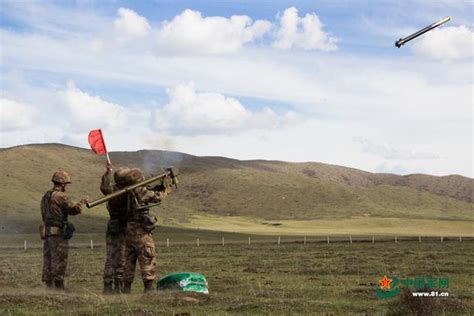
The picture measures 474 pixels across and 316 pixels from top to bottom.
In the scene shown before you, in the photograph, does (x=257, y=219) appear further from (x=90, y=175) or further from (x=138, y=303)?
(x=138, y=303)

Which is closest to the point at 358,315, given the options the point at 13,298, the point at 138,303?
the point at 138,303

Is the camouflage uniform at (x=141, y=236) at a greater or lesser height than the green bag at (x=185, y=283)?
greater

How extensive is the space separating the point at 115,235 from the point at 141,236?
1.22 meters

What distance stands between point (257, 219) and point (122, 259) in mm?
150703

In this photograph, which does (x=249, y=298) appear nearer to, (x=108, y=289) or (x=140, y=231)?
(x=140, y=231)

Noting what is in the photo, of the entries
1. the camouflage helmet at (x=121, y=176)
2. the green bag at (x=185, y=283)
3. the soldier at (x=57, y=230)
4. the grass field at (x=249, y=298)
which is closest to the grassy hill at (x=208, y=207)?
the grass field at (x=249, y=298)

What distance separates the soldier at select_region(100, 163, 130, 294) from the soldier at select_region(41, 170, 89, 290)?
1.11 metres

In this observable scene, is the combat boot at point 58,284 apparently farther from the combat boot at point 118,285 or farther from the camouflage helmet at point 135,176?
the camouflage helmet at point 135,176

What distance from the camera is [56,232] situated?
19750mm

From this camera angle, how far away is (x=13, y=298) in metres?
16.5

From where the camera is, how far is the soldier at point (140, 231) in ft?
60.4

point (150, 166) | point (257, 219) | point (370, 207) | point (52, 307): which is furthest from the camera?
point (370, 207)

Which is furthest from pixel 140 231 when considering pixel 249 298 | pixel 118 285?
pixel 249 298

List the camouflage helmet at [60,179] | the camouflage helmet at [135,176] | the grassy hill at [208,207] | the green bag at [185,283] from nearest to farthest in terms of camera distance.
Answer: the green bag at [185,283] < the camouflage helmet at [135,176] < the camouflage helmet at [60,179] < the grassy hill at [208,207]
